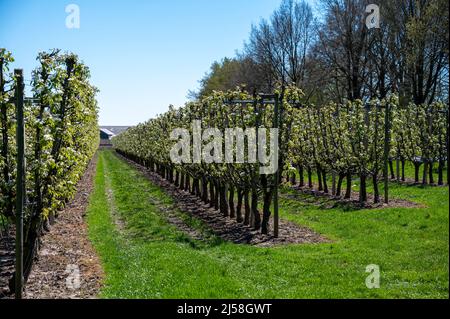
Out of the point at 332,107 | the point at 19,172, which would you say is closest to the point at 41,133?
the point at 19,172

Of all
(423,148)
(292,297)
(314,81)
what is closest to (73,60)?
(292,297)

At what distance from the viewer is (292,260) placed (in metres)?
8.09

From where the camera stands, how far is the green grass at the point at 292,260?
6.40m

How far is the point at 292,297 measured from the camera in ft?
19.9

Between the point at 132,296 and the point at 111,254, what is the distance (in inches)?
115

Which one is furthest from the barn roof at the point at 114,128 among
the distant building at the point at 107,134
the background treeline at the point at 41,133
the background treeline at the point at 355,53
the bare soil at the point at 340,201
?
the background treeline at the point at 41,133

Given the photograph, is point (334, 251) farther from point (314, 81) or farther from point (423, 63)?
point (314, 81)

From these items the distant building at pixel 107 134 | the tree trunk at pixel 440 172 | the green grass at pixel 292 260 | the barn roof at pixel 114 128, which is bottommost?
the green grass at pixel 292 260

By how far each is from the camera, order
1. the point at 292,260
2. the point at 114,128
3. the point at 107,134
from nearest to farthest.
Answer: the point at 292,260 < the point at 107,134 < the point at 114,128

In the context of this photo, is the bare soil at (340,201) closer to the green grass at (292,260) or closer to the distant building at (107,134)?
the green grass at (292,260)

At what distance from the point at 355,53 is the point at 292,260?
26084mm

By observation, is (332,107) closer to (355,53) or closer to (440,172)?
(440,172)

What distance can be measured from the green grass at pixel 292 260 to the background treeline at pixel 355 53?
13301 mm

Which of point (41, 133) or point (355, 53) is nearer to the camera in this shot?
point (41, 133)
